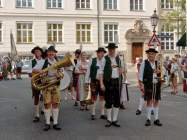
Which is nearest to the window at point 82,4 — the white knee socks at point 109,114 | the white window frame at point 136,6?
the white window frame at point 136,6

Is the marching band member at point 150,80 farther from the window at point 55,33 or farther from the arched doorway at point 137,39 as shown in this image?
the arched doorway at point 137,39

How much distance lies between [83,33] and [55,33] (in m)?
2.94

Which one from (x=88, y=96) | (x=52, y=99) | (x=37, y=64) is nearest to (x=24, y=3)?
(x=88, y=96)

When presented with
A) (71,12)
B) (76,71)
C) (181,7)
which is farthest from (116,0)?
(76,71)

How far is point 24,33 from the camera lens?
163 feet

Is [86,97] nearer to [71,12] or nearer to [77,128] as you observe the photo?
[77,128]

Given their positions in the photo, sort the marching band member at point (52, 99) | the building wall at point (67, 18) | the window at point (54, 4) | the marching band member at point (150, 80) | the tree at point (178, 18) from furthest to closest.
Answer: the window at point (54, 4) → the building wall at point (67, 18) → the tree at point (178, 18) → the marching band member at point (150, 80) → the marching band member at point (52, 99)

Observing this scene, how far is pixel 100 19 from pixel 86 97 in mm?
38822

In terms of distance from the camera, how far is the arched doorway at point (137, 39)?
52.7 meters

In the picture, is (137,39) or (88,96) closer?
(88,96)

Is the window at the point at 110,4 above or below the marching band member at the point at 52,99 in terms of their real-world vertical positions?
above

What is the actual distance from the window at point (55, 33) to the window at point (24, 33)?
6.22 ft

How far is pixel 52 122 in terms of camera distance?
11.9 m

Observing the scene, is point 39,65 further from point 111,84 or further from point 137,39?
point 137,39
